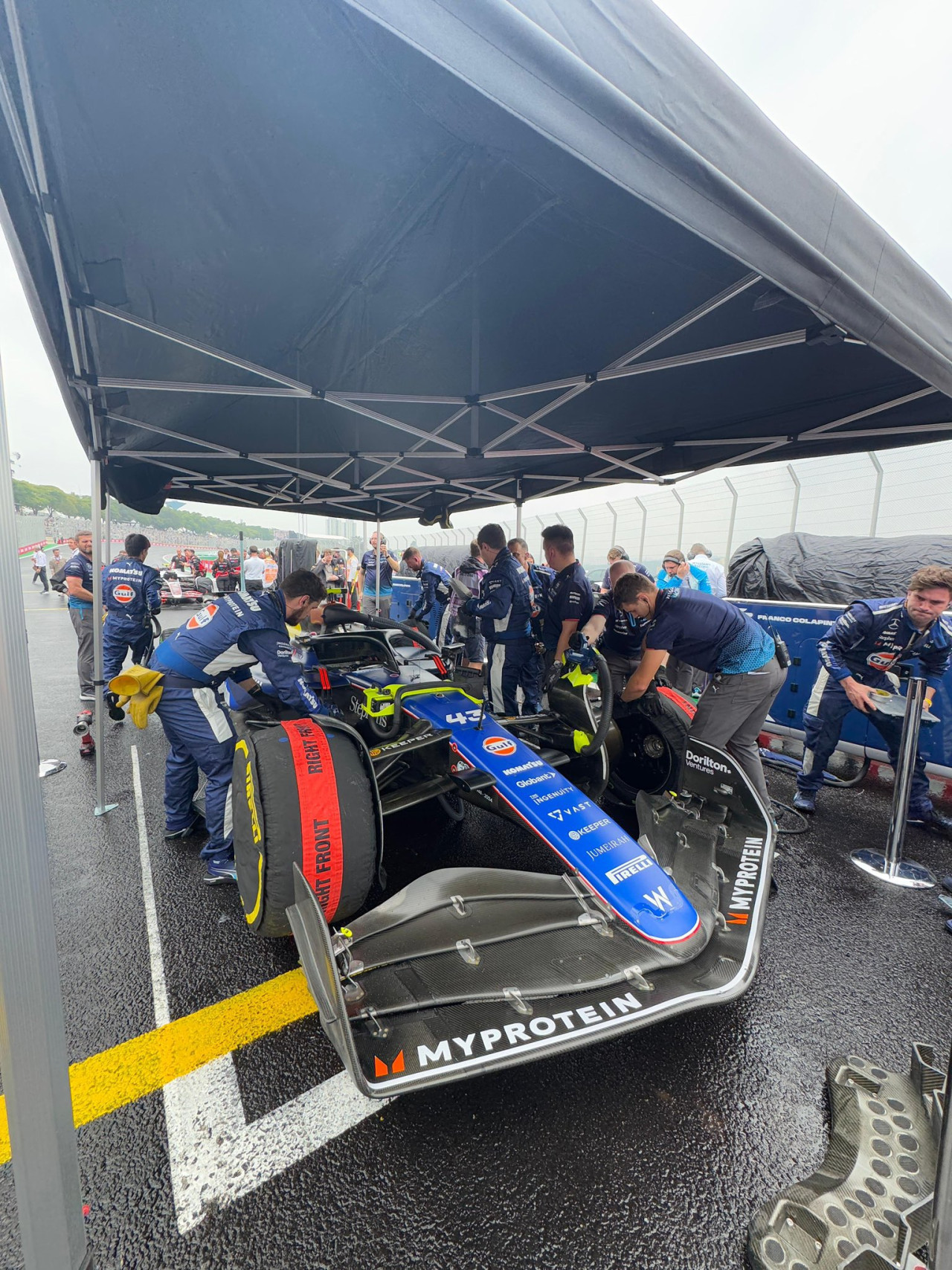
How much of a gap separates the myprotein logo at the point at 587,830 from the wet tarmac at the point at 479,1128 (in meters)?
0.63

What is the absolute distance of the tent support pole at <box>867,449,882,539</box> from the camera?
27.1ft

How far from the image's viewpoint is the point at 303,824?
184 cm

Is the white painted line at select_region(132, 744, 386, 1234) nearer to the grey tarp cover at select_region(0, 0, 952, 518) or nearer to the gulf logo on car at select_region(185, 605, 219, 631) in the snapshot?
the gulf logo on car at select_region(185, 605, 219, 631)

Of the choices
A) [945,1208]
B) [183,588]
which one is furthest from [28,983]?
[183,588]

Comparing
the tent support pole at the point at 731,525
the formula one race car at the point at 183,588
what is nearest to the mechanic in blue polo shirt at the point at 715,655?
the tent support pole at the point at 731,525

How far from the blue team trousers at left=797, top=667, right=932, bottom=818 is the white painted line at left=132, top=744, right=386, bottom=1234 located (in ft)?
11.5

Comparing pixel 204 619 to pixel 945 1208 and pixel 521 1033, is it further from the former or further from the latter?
pixel 945 1208

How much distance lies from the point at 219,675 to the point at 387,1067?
6.92 feet

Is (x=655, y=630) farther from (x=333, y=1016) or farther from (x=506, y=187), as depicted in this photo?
(x=333, y=1016)

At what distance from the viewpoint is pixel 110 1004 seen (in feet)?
6.21

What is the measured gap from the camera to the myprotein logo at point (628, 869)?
6.10ft

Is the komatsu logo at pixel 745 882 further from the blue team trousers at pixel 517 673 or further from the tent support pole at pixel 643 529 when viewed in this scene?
the tent support pole at pixel 643 529

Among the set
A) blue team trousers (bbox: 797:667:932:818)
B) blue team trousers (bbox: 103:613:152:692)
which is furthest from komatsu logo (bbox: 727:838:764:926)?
blue team trousers (bbox: 103:613:152:692)

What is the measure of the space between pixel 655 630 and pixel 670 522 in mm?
10785
